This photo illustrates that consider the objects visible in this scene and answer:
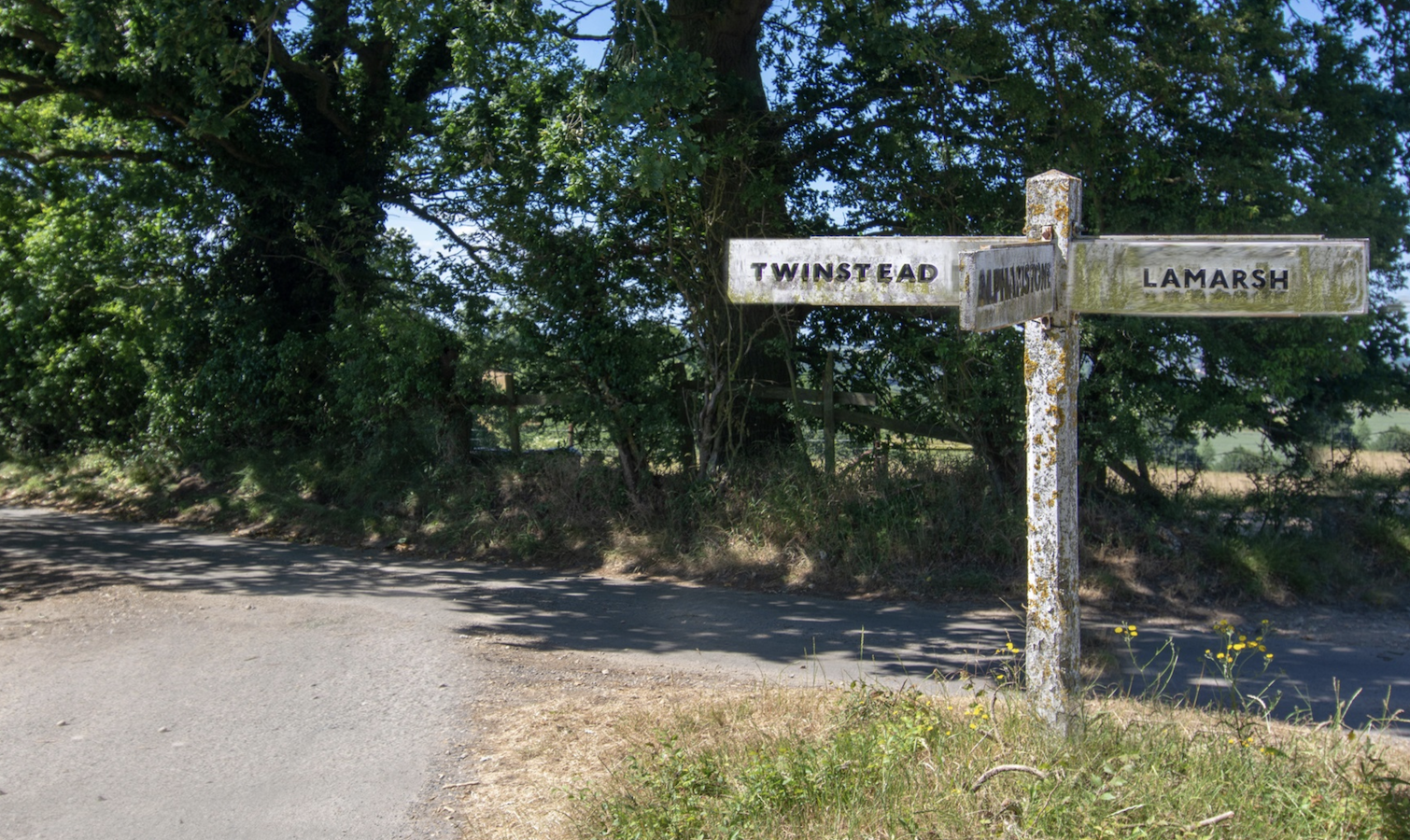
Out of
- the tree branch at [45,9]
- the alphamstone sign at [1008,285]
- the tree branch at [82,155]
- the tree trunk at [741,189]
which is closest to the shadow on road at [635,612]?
the tree trunk at [741,189]

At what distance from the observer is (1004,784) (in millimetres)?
4121

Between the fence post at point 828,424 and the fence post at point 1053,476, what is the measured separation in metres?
6.94

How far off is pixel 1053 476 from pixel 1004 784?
3.85ft

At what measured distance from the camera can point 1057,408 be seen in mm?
4250

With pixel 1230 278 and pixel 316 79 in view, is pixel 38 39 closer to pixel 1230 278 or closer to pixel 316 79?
pixel 316 79

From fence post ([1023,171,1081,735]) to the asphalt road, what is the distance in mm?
2617

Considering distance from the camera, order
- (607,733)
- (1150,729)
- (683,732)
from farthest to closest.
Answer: (607,733) → (683,732) → (1150,729)

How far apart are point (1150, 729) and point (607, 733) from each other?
2.64 m

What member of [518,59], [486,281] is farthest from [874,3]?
[486,281]

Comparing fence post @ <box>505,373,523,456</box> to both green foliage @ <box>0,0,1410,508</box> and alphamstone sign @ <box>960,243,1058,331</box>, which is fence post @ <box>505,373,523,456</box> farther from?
alphamstone sign @ <box>960,243,1058,331</box>

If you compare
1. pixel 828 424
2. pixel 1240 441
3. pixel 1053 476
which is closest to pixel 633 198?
pixel 828 424

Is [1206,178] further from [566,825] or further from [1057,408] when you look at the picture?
[566,825]

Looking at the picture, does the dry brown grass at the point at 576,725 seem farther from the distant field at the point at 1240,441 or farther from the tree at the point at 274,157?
the tree at the point at 274,157

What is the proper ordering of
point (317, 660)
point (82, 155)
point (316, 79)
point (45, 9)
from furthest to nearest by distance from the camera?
point (82, 155), point (316, 79), point (45, 9), point (317, 660)
